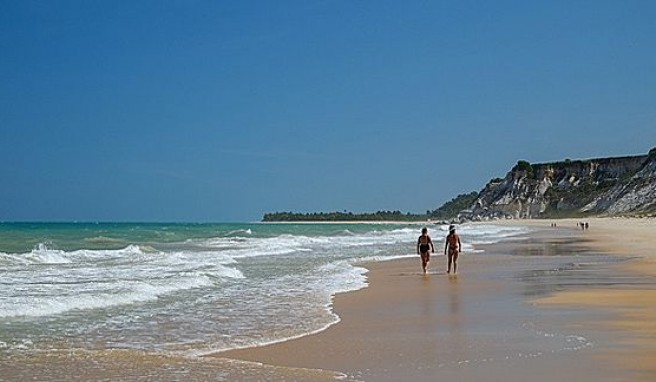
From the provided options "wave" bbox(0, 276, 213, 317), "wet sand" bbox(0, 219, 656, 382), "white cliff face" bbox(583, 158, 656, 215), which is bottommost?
"wet sand" bbox(0, 219, 656, 382)

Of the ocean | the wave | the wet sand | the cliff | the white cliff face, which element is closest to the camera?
the wet sand

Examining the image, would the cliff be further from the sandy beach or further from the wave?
the wave

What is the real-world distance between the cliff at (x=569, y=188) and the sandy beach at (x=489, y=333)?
324ft

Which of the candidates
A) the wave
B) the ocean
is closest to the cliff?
the ocean

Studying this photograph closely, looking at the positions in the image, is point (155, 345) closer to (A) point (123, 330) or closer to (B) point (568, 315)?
(A) point (123, 330)

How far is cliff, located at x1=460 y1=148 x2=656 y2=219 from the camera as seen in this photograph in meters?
112

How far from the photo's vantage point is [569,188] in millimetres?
131750

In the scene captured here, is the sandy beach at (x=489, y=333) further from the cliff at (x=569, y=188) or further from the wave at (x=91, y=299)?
the cliff at (x=569, y=188)

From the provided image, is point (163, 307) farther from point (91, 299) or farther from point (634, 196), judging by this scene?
point (634, 196)

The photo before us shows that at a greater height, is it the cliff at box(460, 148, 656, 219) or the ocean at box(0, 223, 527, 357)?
the cliff at box(460, 148, 656, 219)

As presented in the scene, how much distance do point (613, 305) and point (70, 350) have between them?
26.5ft

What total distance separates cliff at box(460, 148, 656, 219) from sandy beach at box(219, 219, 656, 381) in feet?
324

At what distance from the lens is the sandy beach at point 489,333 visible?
733 centimetres

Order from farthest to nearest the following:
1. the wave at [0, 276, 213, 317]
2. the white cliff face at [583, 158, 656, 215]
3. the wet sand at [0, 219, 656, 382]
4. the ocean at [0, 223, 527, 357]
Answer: the white cliff face at [583, 158, 656, 215] < the wave at [0, 276, 213, 317] < the ocean at [0, 223, 527, 357] < the wet sand at [0, 219, 656, 382]
